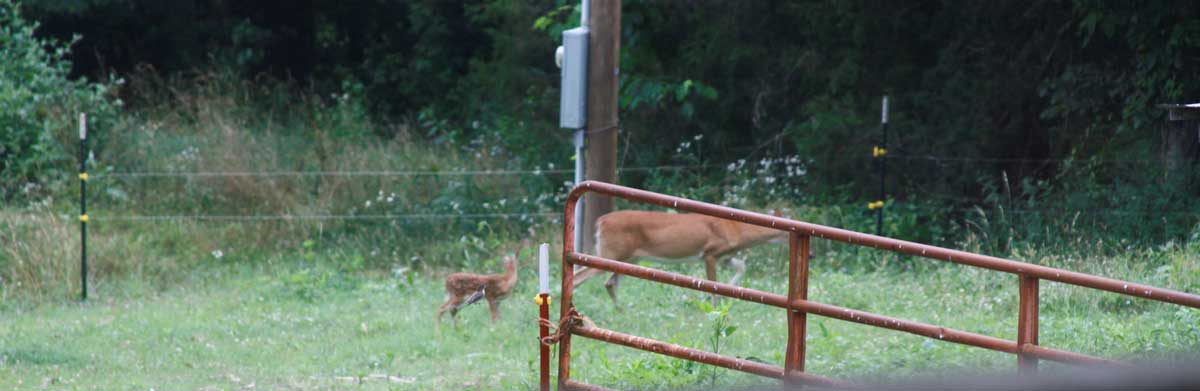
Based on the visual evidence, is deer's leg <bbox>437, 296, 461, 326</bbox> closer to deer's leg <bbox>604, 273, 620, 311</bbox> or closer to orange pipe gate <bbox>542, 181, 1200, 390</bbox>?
deer's leg <bbox>604, 273, 620, 311</bbox>

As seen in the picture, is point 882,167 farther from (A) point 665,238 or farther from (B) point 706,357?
(B) point 706,357

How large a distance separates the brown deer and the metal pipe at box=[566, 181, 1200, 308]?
4.13m

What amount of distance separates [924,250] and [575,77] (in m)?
5.13

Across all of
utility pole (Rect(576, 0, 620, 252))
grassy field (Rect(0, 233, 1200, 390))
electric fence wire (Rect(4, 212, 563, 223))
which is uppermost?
utility pole (Rect(576, 0, 620, 252))

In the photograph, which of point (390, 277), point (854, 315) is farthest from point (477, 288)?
point (854, 315)

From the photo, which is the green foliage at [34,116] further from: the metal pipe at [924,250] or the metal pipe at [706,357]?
the metal pipe at [924,250]

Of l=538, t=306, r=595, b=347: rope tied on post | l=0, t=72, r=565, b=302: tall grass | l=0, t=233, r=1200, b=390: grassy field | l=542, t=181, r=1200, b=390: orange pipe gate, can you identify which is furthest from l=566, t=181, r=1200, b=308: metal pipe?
l=0, t=72, r=565, b=302: tall grass

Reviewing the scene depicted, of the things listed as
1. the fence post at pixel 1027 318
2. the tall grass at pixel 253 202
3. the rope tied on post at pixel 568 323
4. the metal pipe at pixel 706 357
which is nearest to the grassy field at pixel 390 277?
the tall grass at pixel 253 202

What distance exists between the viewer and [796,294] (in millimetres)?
5219

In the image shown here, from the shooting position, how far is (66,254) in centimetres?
1241

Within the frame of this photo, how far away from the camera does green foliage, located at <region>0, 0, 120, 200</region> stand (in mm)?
14469

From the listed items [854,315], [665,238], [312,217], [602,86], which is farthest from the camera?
[312,217]

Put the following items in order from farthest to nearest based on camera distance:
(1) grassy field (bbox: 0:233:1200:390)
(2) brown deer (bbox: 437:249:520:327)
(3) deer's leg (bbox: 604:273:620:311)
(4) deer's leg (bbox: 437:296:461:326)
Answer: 1. (3) deer's leg (bbox: 604:273:620:311)
2. (4) deer's leg (bbox: 437:296:461:326)
3. (2) brown deer (bbox: 437:249:520:327)
4. (1) grassy field (bbox: 0:233:1200:390)

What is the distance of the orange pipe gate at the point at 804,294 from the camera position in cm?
470
